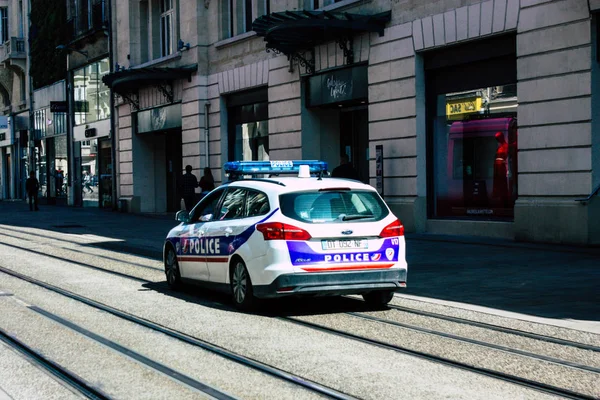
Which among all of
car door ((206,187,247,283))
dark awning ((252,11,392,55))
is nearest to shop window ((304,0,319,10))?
dark awning ((252,11,392,55))

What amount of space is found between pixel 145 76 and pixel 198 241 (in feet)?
71.3

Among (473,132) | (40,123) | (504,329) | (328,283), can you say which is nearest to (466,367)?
(504,329)

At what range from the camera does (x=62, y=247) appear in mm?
20688

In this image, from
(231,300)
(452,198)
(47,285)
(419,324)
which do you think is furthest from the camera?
(452,198)

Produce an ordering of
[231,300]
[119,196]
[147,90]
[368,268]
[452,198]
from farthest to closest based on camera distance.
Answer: [119,196] < [147,90] < [452,198] < [231,300] < [368,268]

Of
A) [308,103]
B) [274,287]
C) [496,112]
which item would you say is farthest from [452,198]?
[274,287]

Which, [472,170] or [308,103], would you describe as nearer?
[472,170]

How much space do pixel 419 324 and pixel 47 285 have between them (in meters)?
5.95

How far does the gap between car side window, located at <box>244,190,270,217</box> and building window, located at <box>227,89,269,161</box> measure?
17639 mm

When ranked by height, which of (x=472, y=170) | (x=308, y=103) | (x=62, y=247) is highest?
(x=308, y=103)

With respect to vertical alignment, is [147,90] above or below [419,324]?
above

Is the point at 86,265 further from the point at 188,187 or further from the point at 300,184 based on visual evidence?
the point at 188,187

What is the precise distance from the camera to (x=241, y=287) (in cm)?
1039

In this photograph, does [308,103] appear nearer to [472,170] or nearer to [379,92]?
[379,92]
